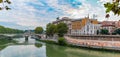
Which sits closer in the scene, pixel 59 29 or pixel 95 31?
pixel 59 29

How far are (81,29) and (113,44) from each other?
20.3 meters

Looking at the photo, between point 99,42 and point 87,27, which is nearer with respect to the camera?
point 99,42

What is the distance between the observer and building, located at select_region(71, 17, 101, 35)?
153 feet

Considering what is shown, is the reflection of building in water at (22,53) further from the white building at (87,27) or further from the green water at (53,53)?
the white building at (87,27)

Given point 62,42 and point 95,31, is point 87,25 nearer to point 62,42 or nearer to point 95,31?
point 95,31

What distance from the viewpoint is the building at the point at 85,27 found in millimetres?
46688

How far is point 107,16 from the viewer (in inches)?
55.1

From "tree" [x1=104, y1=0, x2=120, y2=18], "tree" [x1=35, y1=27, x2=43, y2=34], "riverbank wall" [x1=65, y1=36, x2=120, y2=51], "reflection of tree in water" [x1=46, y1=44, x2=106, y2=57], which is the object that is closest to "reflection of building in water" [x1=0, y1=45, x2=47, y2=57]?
"reflection of tree in water" [x1=46, y1=44, x2=106, y2=57]

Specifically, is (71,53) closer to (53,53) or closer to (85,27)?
(53,53)

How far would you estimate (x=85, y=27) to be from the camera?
1877 inches

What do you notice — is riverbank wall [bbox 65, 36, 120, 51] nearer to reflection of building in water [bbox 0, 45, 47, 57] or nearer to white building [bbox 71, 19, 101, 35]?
reflection of building in water [bbox 0, 45, 47, 57]

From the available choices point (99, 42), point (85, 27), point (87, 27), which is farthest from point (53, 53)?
point (85, 27)

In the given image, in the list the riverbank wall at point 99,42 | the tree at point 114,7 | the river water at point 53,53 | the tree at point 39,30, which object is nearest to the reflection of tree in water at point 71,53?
the river water at point 53,53

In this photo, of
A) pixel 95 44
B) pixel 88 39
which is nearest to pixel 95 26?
pixel 88 39
